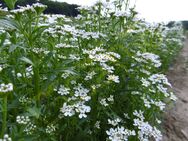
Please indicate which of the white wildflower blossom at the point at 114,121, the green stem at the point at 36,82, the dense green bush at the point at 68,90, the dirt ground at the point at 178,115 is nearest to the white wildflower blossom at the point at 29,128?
the dense green bush at the point at 68,90

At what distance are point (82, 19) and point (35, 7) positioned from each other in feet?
6.64

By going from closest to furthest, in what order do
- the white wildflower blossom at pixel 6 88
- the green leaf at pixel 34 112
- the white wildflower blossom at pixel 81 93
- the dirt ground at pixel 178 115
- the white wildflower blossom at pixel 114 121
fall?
the white wildflower blossom at pixel 6 88 < the green leaf at pixel 34 112 < the white wildflower blossom at pixel 81 93 < the white wildflower blossom at pixel 114 121 < the dirt ground at pixel 178 115

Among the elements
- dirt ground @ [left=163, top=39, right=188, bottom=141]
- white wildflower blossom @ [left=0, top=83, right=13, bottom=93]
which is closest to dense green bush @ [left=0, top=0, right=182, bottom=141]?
white wildflower blossom @ [left=0, top=83, right=13, bottom=93]

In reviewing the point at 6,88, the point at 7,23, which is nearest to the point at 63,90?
the point at 7,23

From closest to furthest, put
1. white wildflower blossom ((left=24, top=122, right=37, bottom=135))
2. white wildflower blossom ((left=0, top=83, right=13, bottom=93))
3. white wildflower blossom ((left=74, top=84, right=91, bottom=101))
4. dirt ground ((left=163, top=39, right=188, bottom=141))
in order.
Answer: white wildflower blossom ((left=0, top=83, right=13, bottom=93)) < white wildflower blossom ((left=24, top=122, right=37, bottom=135)) < white wildflower blossom ((left=74, top=84, right=91, bottom=101)) < dirt ground ((left=163, top=39, right=188, bottom=141))

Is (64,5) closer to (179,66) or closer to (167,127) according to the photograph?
(179,66)

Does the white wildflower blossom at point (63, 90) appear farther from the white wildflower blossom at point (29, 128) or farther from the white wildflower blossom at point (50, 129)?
the white wildflower blossom at point (29, 128)

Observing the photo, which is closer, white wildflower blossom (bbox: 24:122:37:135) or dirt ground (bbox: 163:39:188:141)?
white wildflower blossom (bbox: 24:122:37:135)

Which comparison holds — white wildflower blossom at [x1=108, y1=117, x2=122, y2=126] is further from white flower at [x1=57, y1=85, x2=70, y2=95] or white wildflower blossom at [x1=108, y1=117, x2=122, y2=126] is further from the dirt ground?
the dirt ground

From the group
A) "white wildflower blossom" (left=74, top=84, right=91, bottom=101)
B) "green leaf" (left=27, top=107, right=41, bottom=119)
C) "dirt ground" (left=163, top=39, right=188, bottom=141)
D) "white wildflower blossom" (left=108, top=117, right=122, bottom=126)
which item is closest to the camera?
"green leaf" (left=27, top=107, right=41, bottom=119)

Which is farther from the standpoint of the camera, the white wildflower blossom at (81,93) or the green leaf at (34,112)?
the white wildflower blossom at (81,93)

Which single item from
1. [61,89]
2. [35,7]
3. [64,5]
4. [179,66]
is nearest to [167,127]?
[61,89]

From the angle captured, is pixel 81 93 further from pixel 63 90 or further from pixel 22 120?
pixel 22 120

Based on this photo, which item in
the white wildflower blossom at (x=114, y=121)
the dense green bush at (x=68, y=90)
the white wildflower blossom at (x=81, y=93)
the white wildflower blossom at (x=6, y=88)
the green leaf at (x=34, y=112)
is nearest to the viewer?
the white wildflower blossom at (x=6, y=88)
